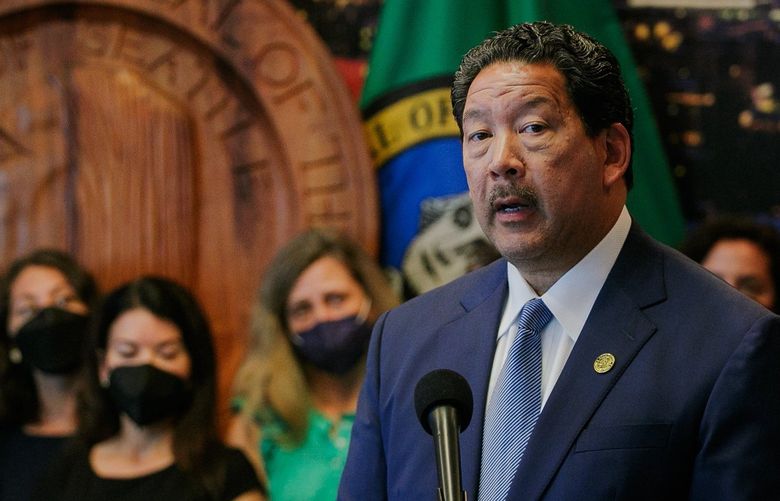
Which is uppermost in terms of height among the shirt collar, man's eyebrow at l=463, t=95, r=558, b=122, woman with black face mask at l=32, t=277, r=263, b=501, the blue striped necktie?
man's eyebrow at l=463, t=95, r=558, b=122

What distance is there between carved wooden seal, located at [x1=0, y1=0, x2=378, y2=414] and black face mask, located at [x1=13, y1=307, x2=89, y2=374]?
9.9 inches

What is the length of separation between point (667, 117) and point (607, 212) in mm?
2240

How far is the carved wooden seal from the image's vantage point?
13.1 feet

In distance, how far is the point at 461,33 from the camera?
3963 mm

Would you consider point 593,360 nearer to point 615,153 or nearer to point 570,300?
point 570,300

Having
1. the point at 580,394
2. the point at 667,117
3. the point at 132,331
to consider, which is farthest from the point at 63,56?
the point at 580,394

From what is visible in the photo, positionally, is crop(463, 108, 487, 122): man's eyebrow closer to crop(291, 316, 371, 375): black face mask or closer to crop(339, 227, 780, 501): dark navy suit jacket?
crop(339, 227, 780, 501): dark navy suit jacket

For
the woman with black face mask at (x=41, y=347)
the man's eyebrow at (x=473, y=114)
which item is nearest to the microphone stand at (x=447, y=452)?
the man's eyebrow at (x=473, y=114)

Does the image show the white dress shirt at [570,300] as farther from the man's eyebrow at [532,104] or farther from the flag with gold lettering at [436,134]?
the flag with gold lettering at [436,134]

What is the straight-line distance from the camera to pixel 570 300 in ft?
6.16

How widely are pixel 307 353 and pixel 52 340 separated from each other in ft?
2.65

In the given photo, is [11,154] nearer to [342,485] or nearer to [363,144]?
[363,144]

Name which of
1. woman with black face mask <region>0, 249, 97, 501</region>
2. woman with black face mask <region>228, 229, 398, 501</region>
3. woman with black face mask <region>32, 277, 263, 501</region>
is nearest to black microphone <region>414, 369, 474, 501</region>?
woman with black face mask <region>32, 277, 263, 501</region>

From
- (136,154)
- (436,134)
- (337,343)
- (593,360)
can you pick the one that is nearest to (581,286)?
(593,360)
